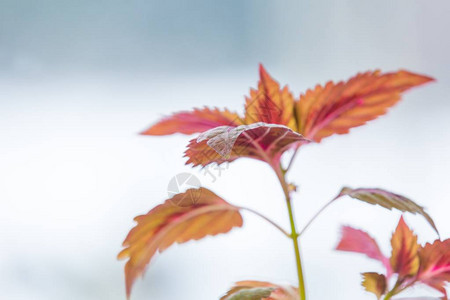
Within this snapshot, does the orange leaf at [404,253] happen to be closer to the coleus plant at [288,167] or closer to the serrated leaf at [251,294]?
the coleus plant at [288,167]

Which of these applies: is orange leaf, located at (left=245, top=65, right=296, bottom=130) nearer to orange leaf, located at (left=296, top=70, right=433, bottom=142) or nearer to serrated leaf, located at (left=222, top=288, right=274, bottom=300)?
orange leaf, located at (left=296, top=70, right=433, bottom=142)

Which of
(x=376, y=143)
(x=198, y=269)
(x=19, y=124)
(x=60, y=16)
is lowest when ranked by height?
(x=198, y=269)

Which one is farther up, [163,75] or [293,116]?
[163,75]

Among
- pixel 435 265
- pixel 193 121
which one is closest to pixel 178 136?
pixel 193 121

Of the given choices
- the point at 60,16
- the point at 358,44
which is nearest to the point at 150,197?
the point at 60,16

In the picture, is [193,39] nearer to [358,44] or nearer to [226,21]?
[226,21]

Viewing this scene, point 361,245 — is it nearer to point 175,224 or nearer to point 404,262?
point 404,262

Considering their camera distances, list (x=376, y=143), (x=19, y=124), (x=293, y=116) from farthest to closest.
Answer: (x=376, y=143) → (x=19, y=124) → (x=293, y=116)
